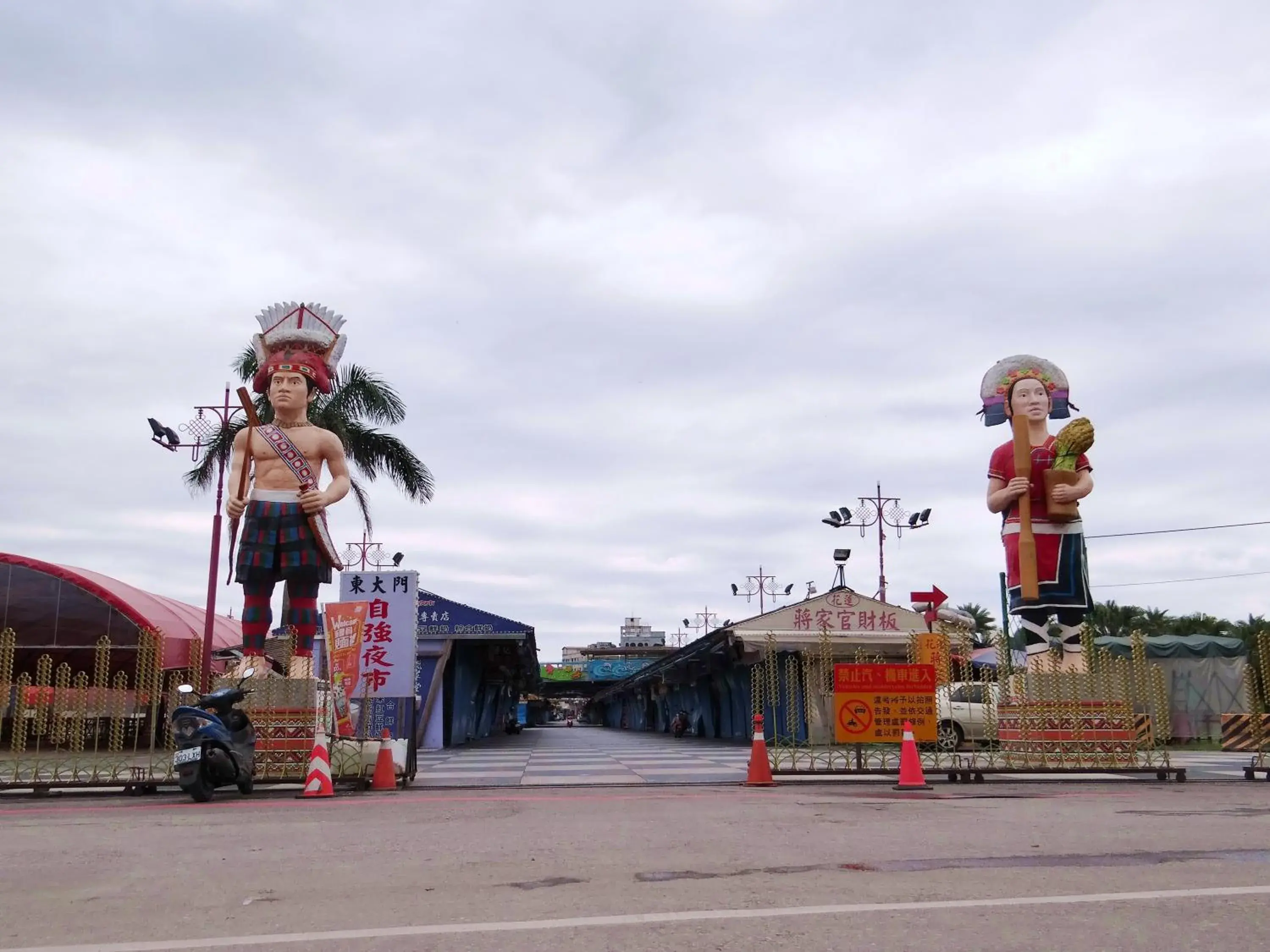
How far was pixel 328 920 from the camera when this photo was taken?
16.4ft

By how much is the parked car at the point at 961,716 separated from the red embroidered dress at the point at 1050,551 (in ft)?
13.2

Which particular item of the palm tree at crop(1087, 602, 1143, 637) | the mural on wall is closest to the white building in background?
the mural on wall

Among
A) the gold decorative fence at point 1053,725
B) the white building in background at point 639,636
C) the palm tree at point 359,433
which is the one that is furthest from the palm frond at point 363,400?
the white building in background at point 639,636

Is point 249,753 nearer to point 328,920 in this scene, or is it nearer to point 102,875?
point 102,875

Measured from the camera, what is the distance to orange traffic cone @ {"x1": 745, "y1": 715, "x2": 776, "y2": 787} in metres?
13.1

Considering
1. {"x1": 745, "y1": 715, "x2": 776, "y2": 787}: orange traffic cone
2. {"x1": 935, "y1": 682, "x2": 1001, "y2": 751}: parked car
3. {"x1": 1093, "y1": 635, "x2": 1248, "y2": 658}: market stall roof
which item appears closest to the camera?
{"x1": 745, "y1": 715, "x2": 776, "y2": 787}: orange traffic cone

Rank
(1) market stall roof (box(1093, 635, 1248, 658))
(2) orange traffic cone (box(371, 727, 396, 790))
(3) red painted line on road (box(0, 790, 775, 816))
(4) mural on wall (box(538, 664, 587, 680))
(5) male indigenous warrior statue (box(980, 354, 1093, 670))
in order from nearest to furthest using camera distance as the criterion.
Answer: (3) red painted line on road (box(0, 790, 775, 816)) → (2) orange traffic cone (box(371, 727, 396, 790)) → (5) male indigenous warrior statue (box(980, 354, 1093, 670)) → (1) market stall roof (box(1093, 635, 1248, 658)) → (4) mural on wall (box(538, 664, 587, 680))

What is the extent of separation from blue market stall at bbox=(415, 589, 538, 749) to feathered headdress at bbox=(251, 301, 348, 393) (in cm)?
929

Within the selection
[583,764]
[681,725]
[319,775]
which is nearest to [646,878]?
[319,775]

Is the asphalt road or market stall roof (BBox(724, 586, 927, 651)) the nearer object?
the asphalt road

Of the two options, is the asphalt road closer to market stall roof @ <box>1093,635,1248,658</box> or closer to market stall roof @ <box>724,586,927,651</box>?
market stall roof @ <box>724,586,927,651</box>

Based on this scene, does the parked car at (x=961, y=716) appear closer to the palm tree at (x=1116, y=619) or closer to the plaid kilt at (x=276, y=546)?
the plaid kilt at (x=276, y=546)

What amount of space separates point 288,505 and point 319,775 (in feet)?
12.2

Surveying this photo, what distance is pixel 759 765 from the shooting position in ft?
43.3
